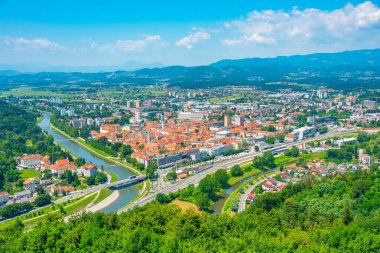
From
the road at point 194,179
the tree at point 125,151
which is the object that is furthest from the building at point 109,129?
the road at point 194,179

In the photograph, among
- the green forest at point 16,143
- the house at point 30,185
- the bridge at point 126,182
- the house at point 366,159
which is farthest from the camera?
the house at point 366,159

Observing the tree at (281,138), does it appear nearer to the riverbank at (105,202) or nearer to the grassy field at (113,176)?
the grassy field at (113,176)

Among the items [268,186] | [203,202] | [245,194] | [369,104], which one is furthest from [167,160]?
[369,104]

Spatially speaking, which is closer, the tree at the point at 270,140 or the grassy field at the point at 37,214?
the grassy field at the point at 37,214

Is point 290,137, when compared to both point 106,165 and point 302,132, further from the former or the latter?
point 106,165

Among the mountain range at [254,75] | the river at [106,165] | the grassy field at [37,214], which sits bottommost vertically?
the river at [106,165]
